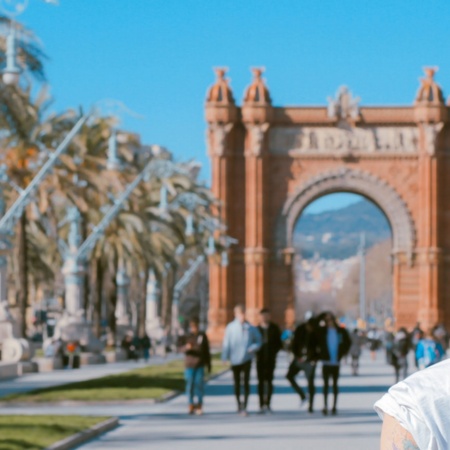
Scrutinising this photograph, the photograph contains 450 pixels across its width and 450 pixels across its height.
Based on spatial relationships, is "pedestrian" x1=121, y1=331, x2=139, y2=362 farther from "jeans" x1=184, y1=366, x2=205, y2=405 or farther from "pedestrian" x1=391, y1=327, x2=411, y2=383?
→ "jeans" x1=184, y1=366, x2=205, y2=405

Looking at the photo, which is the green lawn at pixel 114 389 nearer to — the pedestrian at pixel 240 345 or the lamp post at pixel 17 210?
the pedestrian at pixel 240 345

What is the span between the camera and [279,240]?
265ft

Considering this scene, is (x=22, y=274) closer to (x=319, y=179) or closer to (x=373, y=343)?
(x=373, y=343)

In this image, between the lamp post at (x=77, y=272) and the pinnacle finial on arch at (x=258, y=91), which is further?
the pinnacle finial on arch at (x=258, y=91)

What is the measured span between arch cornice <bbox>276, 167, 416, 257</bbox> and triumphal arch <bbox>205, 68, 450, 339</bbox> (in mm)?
56

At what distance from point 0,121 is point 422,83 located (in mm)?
51870

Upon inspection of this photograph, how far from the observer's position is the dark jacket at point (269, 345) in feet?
74.4

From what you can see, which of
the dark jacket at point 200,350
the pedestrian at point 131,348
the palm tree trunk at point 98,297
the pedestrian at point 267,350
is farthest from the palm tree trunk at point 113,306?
the dark jacket at point 200,350

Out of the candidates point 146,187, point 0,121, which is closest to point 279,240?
point 146,187

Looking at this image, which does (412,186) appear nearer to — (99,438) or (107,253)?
(107,253)

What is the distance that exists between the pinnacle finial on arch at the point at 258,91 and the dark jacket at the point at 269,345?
5677 cm

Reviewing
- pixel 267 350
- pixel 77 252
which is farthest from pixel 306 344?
pixel 77 252

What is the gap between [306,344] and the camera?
2266 centimetres

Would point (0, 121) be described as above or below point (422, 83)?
below
